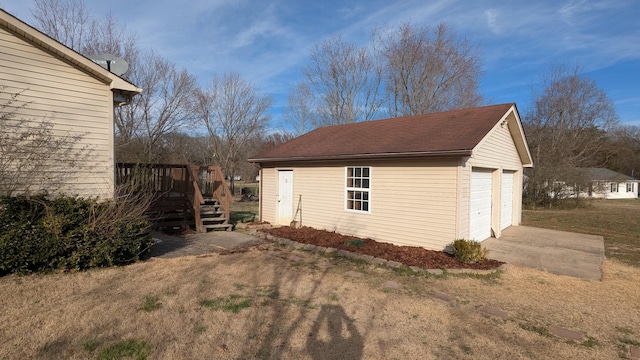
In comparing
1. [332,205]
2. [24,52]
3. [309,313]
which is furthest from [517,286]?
[24,52]

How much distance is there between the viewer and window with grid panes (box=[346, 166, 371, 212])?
969 centimetres

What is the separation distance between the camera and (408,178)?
8781 millimetres

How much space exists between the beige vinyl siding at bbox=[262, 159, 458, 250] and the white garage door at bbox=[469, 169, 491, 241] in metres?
1.13

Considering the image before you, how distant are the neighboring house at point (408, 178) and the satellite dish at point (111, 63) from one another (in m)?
5.34

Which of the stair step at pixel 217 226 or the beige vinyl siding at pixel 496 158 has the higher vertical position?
the beige vinyl siding at pixel 496 158

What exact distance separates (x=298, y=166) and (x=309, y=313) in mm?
7570

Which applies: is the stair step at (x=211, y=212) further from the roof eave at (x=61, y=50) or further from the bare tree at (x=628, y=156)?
the bare tree at (x=628, y=156)

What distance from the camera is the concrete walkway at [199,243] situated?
7.79m

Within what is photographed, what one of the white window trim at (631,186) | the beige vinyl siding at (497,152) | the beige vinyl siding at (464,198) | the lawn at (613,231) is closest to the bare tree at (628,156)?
the white window trim at (631,186)

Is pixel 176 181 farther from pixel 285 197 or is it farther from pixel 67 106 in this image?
pixel 67 106

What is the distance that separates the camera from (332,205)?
34.6 ft

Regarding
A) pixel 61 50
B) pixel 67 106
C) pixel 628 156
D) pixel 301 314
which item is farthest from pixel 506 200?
pixel 628 156

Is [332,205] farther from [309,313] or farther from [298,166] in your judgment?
[309,313]

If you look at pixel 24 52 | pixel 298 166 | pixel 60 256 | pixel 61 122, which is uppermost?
pixel 24 52
